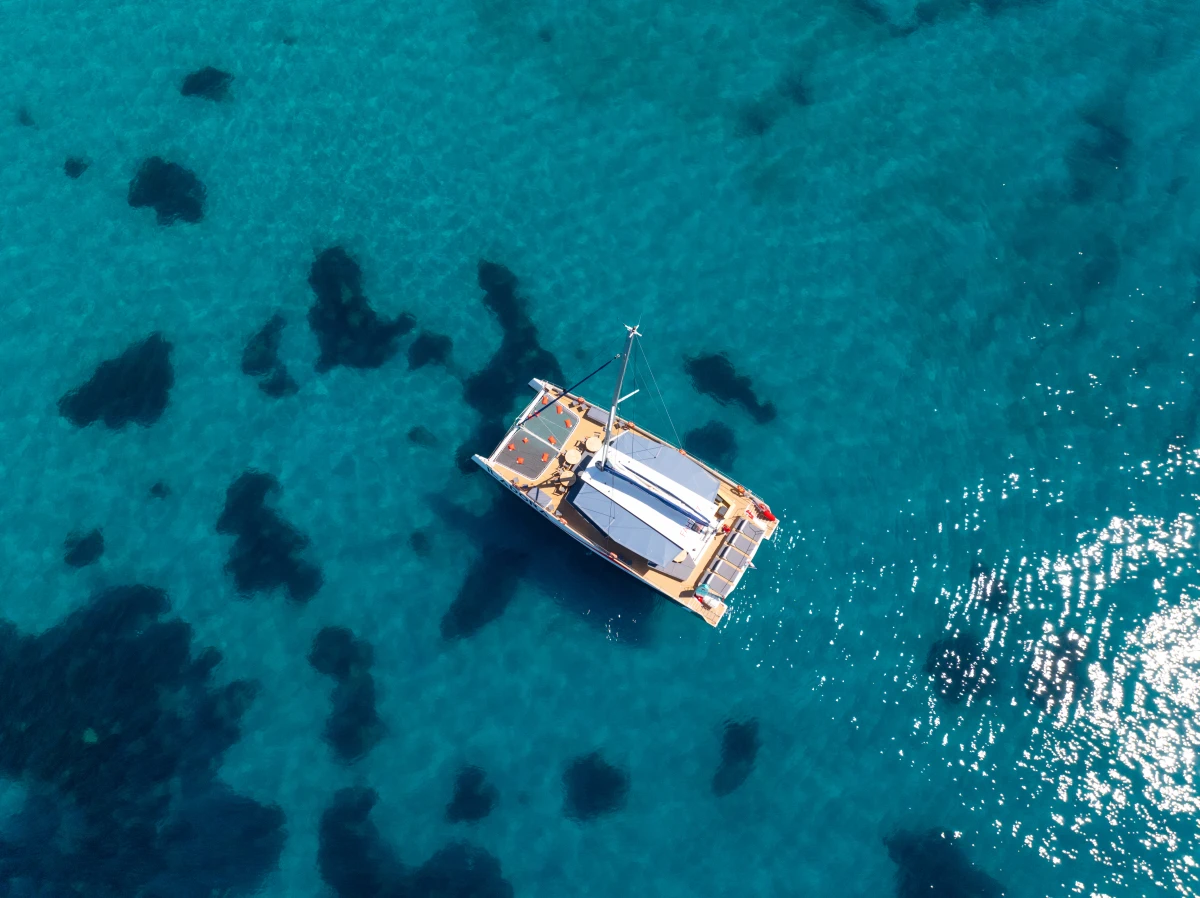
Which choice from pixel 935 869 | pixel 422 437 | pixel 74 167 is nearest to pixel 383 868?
pixel 422 437

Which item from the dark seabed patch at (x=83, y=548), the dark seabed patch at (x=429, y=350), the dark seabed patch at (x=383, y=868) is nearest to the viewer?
the dark seabed patch at (x=383, y=868)

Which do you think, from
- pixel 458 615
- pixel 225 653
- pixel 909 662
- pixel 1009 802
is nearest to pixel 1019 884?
pixel 1009 802

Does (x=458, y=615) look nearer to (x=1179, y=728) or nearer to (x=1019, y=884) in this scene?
(x=1019, y=884)

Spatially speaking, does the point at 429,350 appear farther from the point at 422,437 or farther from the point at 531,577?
the point at 531,577

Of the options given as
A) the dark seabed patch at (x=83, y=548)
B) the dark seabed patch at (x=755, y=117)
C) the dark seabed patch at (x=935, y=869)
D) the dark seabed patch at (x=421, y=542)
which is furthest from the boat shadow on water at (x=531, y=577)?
the dark seabed patch at (x=755, y=117)

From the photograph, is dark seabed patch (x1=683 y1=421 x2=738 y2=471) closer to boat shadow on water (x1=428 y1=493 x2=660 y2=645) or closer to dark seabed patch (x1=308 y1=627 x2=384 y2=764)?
boat shadow on water (x1=428 y1=493 x2=660 y2=645)

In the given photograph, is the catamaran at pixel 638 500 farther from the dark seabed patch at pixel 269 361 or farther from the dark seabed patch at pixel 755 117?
the dark seabed patch at pixel 755 117
